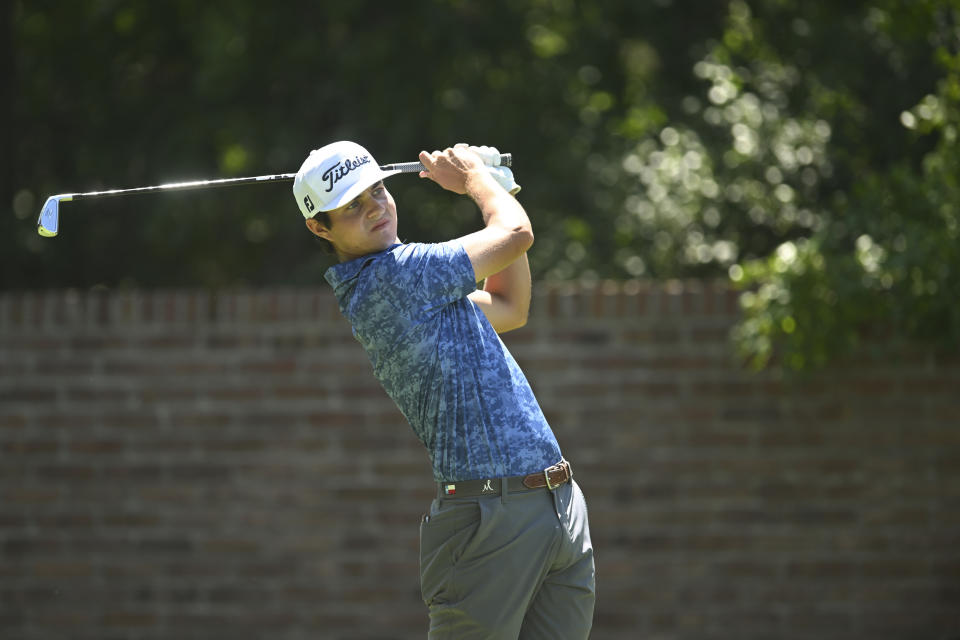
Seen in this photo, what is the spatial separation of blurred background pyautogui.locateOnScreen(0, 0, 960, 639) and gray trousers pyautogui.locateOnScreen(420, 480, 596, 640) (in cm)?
213

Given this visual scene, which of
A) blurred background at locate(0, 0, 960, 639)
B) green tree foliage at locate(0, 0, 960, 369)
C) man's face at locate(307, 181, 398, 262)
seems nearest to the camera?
man's face at locate(307, 181, 398, 262)

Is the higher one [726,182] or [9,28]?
[9,28]

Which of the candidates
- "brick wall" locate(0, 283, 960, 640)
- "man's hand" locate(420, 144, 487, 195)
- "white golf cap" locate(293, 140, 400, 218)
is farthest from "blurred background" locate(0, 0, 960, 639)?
"white golf cap" locate(293, 140, 400, 218)

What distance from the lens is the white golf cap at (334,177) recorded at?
116 inches

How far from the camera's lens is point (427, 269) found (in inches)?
113

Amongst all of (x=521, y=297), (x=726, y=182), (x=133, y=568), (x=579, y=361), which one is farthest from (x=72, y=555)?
(x=726, y=182)

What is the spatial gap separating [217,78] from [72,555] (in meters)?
4.21

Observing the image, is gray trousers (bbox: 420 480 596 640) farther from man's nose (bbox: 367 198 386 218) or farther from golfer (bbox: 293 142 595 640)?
man's nose (bbox: 367 198 386 218)

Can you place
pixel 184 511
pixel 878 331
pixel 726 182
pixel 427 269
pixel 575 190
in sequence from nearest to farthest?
pixel 427 269, pixel 878 331, pixel 184 511, pixel 726 182, pixel 575 190

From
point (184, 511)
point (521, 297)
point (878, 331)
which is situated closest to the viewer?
point (521, 297)

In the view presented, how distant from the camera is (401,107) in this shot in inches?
324

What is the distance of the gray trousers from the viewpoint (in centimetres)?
288

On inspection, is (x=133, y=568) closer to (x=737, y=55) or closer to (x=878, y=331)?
(x=878, y=331)

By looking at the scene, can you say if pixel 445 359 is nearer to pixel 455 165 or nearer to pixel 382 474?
pixel 455 165
